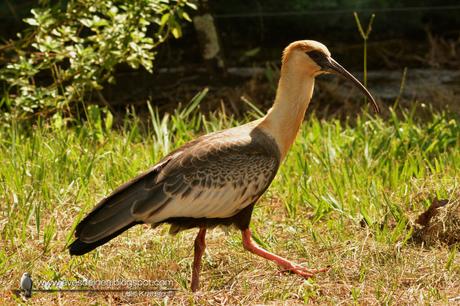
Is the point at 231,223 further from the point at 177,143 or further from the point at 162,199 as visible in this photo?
the point at 177,143

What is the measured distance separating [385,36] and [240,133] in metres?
4.81

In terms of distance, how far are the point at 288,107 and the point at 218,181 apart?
59 centimetres

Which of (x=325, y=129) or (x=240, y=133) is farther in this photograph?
(x=325, y=129)

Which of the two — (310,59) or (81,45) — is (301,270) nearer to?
(310,59)

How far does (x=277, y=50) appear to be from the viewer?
9.67 meters

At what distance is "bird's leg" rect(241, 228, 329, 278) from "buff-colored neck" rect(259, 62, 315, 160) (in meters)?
0.51

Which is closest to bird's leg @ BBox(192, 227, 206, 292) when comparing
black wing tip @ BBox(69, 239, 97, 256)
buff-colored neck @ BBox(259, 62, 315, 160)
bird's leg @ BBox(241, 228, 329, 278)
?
bird's leg @ BBox(241, 228, 329, 278)

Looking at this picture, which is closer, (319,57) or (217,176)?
(217,176)

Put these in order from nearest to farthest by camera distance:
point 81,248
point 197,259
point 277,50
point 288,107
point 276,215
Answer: point 81,248 < point 197,259 < point 288,107 < point 276,215 < point 277,50

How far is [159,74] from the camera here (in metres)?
9.13

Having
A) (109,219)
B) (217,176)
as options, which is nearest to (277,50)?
(217,176)

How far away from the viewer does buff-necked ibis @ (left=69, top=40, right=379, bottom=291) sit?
4730mm

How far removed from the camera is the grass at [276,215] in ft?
15.7

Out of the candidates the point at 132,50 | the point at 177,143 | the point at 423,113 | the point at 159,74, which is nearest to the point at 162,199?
the point at 177,143
